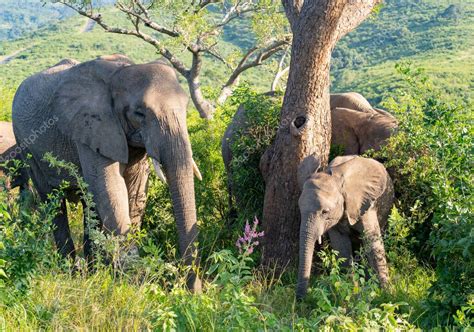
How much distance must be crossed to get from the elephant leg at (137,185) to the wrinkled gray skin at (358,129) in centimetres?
230

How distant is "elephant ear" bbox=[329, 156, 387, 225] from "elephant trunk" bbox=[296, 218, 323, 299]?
53cm

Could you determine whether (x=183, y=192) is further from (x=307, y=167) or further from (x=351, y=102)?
(x=351, y=102)

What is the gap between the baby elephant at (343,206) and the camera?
6410 mm

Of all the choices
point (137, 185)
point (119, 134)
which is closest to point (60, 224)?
point (137, 185)

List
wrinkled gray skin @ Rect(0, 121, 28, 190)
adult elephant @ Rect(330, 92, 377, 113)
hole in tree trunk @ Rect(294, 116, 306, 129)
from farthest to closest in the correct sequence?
wrinkled gray skin @ Rect(0, 121, 28, 190), adult elephant @ Rect(330, 92, 377, 113), hole in tree trunk @ Rect(294, 116, 306, 129)

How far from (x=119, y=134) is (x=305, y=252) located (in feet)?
6.84

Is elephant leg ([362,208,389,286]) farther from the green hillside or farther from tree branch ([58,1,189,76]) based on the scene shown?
the green hillside

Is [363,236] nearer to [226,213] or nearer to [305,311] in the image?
[305,311]

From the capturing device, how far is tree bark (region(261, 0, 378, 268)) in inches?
279

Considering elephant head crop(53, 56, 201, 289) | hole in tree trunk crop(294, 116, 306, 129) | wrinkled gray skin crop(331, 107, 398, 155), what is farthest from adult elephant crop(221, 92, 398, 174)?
elephant head crop(53, 56, 201, 289)

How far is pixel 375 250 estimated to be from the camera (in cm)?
676

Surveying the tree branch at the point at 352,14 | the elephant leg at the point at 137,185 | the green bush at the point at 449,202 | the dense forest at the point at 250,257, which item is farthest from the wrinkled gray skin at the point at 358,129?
the elephant leg at the point at 137,185

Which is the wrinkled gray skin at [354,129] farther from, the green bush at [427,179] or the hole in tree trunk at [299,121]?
the hole in tree trunk at [299,121]

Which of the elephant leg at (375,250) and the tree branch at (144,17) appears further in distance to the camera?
the tree branch at (144,17)
